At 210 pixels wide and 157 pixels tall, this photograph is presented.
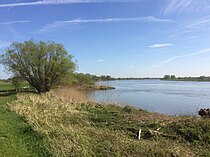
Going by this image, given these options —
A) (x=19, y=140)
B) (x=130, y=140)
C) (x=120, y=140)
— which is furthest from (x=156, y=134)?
(x=19, y=140)

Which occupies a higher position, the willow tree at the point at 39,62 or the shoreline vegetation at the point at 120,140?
the willow tree at the point at 39,62

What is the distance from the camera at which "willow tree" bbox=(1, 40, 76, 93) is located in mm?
28984

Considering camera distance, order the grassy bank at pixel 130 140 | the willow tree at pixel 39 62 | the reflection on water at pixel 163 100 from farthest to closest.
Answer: the willow tree at pixel 39 62 < the reflection on water at pixel 163 100 < the grassy bank at pixel 130 140

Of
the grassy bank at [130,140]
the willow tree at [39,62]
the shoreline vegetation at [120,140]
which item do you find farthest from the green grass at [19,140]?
the willow tree at [39,62]

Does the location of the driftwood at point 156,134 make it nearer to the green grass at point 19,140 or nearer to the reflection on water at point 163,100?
the green grass at point 19,140

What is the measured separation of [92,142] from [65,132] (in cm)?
131

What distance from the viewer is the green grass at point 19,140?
6625mm

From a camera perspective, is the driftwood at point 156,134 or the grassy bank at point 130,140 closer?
the grassy bank at point 130,140

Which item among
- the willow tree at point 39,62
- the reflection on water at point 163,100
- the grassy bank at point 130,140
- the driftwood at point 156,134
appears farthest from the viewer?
the willow tree at point 39,62

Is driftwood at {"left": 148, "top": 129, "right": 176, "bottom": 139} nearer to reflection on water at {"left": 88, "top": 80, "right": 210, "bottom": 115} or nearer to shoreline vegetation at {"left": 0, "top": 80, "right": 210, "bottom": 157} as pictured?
shoreline vegetation at {"left": 0, "top": 80, "right": 210, "bottom": 157}

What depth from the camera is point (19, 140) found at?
25.3 feet

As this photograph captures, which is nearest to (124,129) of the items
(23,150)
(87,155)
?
(87,155)

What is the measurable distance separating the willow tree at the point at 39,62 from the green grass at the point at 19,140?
1944 centimetres

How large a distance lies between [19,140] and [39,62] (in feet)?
73.3
